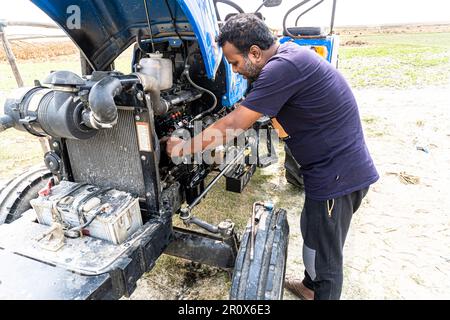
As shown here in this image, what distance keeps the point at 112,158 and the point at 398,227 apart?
2.90 m

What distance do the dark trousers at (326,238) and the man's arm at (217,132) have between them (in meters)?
0.69

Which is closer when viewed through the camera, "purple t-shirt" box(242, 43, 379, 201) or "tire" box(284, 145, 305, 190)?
"purple t-shirt" box(242, 43, 379, 201)

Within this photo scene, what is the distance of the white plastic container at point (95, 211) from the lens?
65.7 inches

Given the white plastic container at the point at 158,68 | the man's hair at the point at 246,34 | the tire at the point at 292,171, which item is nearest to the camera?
the man's hair at the point at 246,34

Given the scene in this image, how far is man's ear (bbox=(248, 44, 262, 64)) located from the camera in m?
1.87

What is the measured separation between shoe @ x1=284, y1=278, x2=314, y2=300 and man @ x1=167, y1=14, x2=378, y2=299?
282mm

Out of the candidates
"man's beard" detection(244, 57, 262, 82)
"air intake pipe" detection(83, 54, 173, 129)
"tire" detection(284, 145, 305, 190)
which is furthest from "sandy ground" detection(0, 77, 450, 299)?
"man's beard" detection(244, 57, 262, 82)

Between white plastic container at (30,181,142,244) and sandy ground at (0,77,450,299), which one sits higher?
white plastic container at (30,181,142,244)

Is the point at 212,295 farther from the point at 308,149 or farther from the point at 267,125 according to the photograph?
the point at 267,125

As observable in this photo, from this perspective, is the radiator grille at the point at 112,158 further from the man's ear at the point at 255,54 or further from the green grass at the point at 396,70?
the green grass at the point at 396,70

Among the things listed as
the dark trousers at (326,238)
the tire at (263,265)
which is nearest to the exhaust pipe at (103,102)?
the tire at (263,265)

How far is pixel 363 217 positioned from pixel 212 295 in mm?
1936

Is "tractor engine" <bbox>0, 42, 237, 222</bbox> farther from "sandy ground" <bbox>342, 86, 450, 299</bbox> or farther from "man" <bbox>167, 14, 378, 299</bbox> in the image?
"sandy ground" <bbox>342, 86, 450, 299</bbox>

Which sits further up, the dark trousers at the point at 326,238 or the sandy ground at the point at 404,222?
the dark trousers at the point at 326,238
